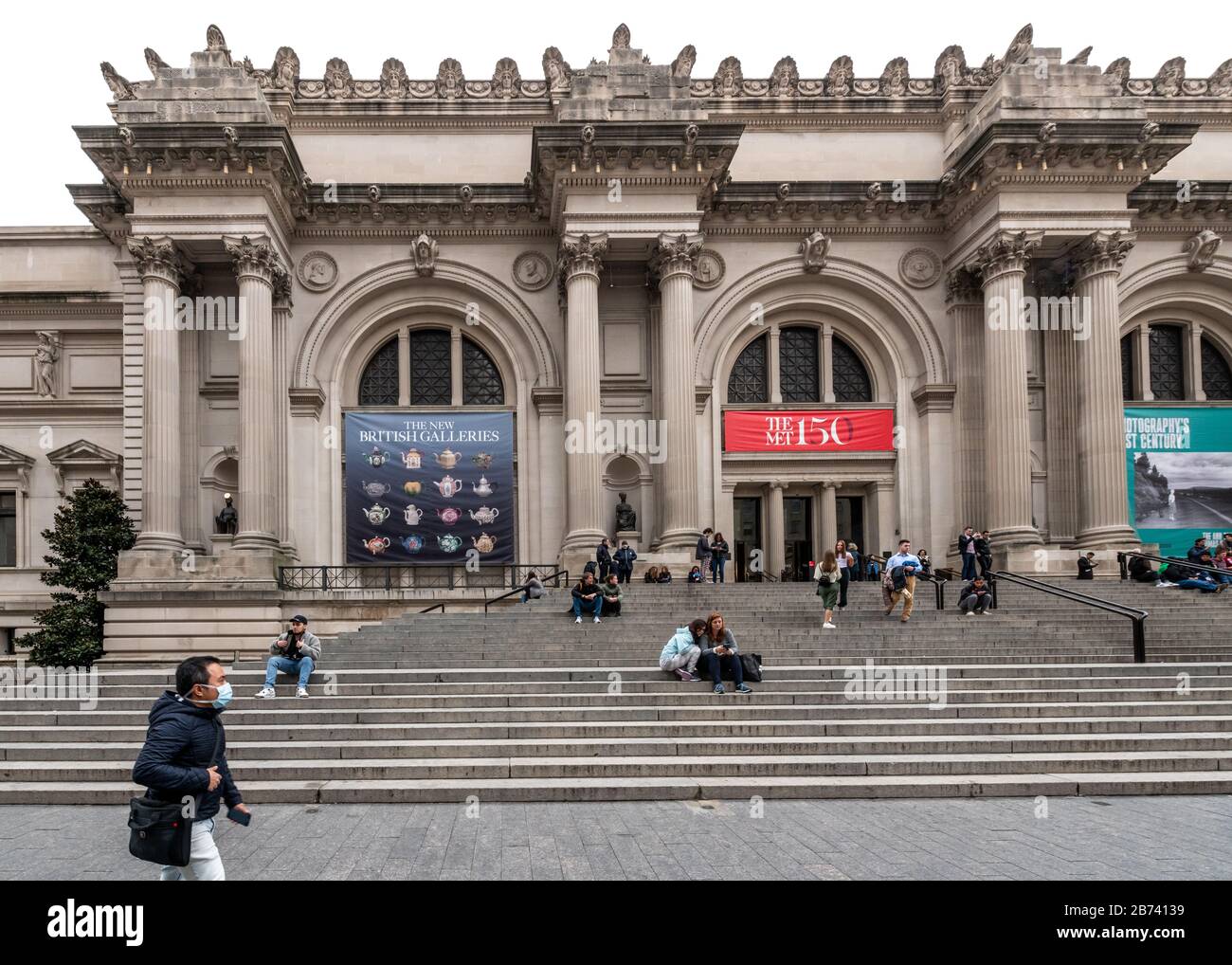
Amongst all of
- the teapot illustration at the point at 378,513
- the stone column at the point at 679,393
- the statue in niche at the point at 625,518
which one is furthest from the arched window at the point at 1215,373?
the teapot illustration at the point at 378,513

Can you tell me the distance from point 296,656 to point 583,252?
15.4m

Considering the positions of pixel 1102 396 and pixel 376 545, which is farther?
pixel 376 545

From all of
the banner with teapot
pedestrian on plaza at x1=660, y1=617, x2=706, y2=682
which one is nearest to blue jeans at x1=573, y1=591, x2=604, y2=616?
pedestrian on plaza at x1=660, y1=617, x2=706, y2=682

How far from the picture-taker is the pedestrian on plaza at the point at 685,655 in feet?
50.6

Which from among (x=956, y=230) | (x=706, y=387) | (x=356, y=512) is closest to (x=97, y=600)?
(x=356, y=512)

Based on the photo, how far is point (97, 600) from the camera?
26.5m

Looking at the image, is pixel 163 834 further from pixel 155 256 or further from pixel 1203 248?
pixel 1203 248

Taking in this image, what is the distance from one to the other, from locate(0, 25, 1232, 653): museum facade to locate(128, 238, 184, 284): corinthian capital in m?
0.13

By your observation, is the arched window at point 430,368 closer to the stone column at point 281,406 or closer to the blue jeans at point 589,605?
the stone column at point 281,406

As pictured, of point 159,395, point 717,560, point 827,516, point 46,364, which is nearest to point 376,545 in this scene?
point 159,395

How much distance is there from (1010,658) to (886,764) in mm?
6975

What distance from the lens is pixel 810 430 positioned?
30.8 meters

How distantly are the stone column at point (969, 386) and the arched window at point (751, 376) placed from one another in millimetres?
5681

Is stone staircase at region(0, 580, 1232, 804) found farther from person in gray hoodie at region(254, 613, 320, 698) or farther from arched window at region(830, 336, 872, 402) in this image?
arched window at region(830, 336, 872, 402)
